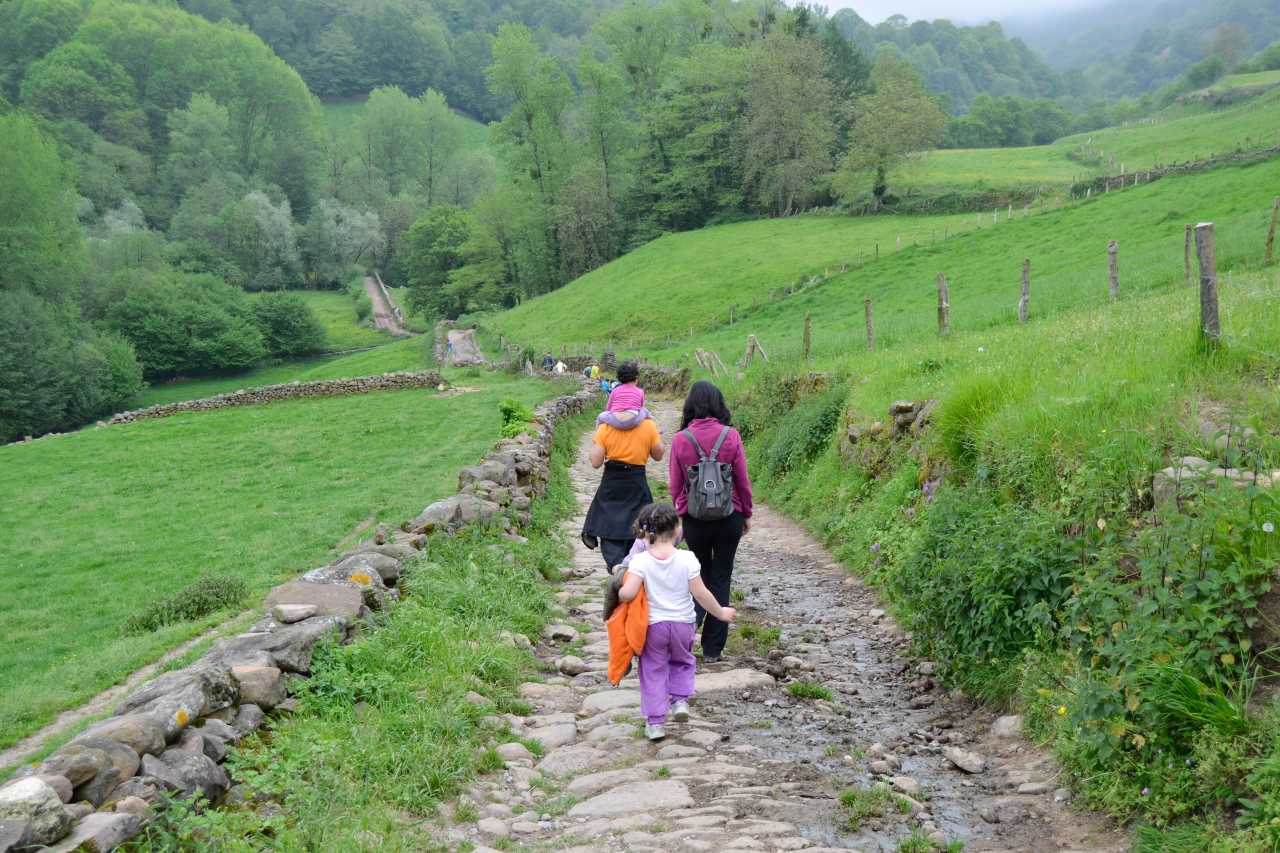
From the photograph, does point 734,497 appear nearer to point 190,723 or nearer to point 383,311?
point 190,723

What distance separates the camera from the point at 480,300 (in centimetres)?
7425

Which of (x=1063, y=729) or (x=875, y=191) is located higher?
(x=875, y=191)

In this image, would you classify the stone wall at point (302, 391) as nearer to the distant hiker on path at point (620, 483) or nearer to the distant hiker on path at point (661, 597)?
the distant hiker on path at point (620, 483)

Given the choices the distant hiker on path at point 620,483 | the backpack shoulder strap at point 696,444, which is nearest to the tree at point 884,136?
the distant hiker on path at point 620,483

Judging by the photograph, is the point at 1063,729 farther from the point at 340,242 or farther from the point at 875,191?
the point at 340,242

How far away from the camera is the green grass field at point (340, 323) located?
79.4 meters

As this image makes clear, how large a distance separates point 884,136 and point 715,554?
58.8 meters

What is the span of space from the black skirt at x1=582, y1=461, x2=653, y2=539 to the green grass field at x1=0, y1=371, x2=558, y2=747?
15.4 ft

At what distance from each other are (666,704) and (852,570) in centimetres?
464

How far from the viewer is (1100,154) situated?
70.4m

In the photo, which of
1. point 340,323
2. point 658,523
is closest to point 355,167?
point 340,323

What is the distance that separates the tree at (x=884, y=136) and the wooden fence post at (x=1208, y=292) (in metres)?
56.5

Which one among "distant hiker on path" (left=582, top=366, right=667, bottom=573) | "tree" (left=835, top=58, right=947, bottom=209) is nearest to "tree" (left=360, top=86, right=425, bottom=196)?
"tree" (left=835, top=58, right=947, bottom=209)

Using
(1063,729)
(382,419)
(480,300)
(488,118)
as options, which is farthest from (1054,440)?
(488,118)
